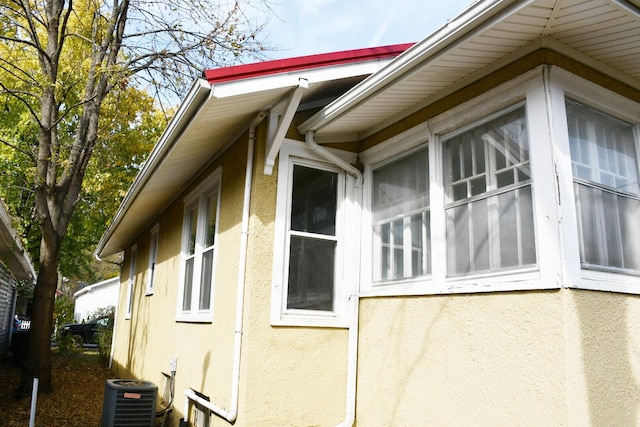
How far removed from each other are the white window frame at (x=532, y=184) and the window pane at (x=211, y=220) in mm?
2273

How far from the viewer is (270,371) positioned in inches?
177

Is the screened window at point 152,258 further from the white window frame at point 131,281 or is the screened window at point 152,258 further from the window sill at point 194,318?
the window sill at point 194,318

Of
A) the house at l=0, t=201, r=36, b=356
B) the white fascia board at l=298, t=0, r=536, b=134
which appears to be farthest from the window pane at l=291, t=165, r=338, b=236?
the house at l=0, t=201, r=36, b=356

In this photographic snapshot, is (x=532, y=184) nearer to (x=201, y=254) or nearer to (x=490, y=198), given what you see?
(x=490, y=198)

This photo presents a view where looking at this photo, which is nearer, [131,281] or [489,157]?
[489,157]

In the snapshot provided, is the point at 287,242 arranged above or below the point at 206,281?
above

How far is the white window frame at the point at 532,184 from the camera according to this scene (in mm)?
3121

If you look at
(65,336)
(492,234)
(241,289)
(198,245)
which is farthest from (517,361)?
(65,336)

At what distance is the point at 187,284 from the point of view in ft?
23.2

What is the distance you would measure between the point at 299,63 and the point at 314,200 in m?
1.39

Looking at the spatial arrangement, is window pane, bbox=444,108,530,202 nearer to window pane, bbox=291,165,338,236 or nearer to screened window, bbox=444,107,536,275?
screened window, bbox=444,107,536,275

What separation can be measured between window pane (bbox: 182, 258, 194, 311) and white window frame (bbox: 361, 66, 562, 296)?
2985 mm

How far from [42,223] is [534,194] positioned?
29.1 ft

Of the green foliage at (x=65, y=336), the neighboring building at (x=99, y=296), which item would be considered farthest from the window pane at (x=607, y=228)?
the neighboring building at (x=99, y=296)
